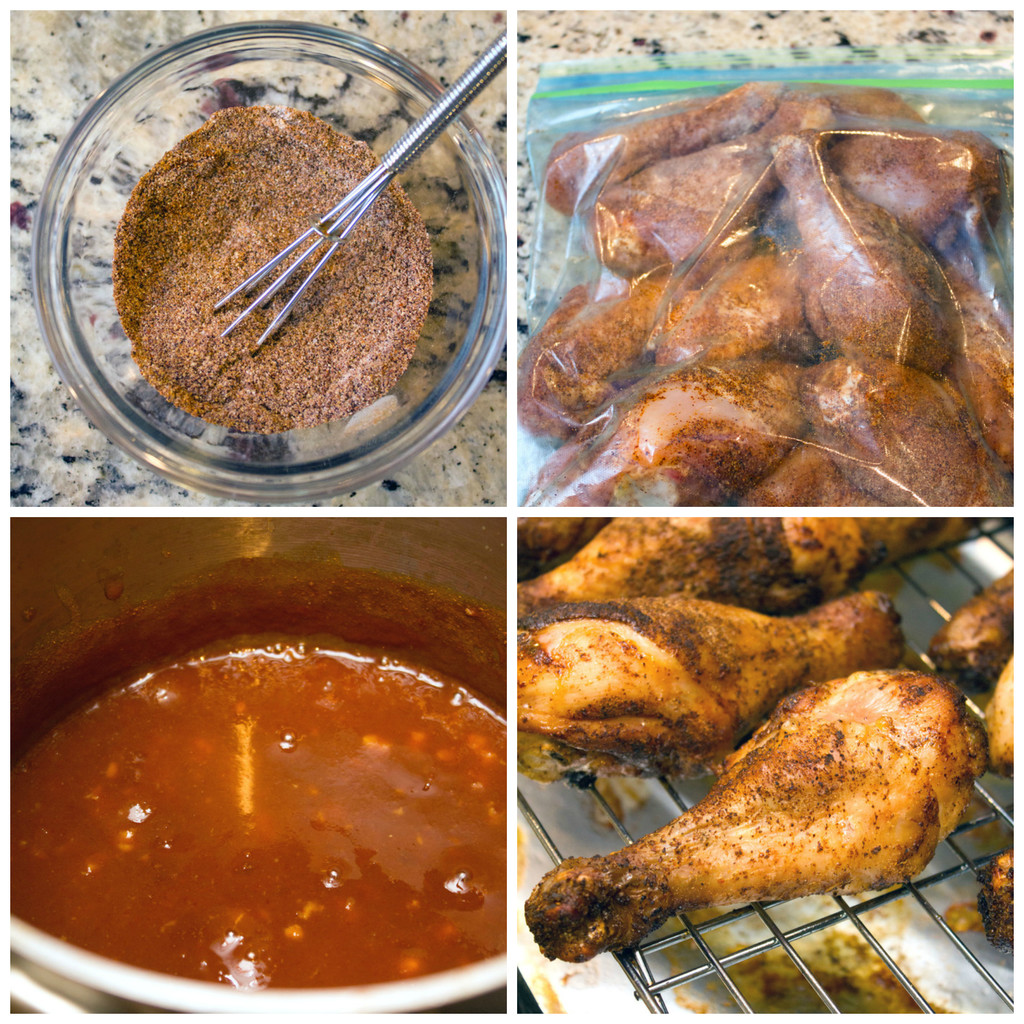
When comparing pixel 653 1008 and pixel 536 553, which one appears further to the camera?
pixel 536 553

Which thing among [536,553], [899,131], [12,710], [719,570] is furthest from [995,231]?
[12,710]

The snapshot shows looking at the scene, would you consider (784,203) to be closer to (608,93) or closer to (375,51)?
(608,93)

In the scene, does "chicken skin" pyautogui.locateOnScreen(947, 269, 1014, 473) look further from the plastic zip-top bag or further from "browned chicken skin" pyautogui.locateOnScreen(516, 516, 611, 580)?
"browned chicken skin" pyautogui.locateOnScreen(516, 516, 611, 580)

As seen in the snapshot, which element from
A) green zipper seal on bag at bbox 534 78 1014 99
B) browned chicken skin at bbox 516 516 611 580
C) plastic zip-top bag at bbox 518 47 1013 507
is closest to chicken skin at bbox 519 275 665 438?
plastic zip-top bag at bbox 518 47 1013 507

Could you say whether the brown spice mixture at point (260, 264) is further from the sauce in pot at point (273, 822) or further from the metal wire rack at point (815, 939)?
the metal wire rack at point (815, 939)

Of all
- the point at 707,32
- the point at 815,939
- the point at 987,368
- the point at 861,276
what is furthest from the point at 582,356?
the point at 815,939

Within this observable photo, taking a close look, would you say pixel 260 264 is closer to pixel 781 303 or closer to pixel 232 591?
pixel 232 591
